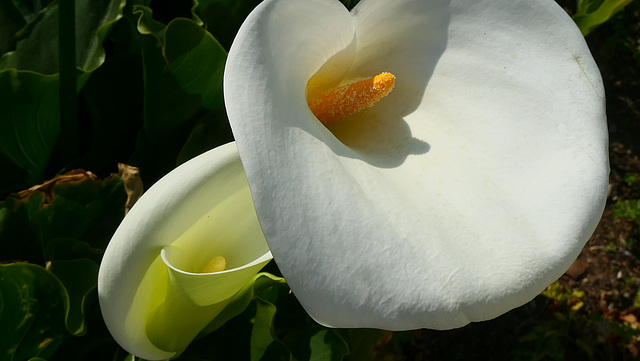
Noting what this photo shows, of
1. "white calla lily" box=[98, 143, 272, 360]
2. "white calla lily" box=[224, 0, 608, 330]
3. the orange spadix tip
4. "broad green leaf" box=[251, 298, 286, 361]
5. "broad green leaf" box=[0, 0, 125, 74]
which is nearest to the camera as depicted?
"white calla lily" box=[224, 0, 608, 330]

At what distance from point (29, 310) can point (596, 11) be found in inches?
46.2

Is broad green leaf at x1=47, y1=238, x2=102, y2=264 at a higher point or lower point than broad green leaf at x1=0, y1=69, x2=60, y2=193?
lower

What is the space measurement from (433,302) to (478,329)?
1.17 m

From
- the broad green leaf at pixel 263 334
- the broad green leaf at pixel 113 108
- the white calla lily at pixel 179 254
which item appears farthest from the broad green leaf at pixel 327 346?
the broad green leaf at pixel 113 108

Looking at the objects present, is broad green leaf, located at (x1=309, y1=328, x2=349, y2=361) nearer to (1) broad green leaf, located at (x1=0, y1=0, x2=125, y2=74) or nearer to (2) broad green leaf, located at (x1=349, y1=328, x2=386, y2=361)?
(2) broad green leaf, located at (x1=349, y1=328, x2=386, y2=361)

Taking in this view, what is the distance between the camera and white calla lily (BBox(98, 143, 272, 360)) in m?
0.67

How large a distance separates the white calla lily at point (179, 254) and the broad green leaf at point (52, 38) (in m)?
0.45

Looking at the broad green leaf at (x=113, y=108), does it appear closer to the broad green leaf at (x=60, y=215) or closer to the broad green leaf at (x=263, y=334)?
the broad green leaf at (x=60, y=215)

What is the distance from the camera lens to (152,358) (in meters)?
0.76

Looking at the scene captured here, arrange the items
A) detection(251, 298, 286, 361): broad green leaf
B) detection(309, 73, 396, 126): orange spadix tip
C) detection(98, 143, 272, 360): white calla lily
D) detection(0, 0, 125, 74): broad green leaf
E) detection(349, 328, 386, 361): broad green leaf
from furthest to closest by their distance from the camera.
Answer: detection(349, 328, 386, 361): broad green leaf, detection(0, 0, 125, 74): broad green leaf, detection(251, 298, 286, 361): broad green leaf, detection(309, 73, 396, 126): orange spadix tip, detection(98, 143, 272, 360): white calla lily

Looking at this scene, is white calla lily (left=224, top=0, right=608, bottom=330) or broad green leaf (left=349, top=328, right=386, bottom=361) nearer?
white calla lily (left=224, top=0, right=608, bottom=330)

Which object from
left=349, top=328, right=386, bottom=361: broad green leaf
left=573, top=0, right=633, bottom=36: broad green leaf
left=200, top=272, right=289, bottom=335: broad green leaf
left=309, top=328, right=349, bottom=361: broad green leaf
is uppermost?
left=200, top=272, right=289, bottom=335: broad green leaf

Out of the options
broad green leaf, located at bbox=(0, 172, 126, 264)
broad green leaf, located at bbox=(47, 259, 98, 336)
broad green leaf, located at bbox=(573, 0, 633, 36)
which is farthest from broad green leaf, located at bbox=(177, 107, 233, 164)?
broad green leaf, located at bbox=(573, 0, 633, 36)

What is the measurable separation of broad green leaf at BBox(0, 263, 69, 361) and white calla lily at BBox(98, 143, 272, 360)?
17cm
